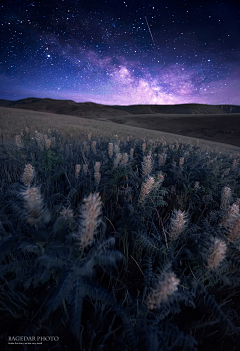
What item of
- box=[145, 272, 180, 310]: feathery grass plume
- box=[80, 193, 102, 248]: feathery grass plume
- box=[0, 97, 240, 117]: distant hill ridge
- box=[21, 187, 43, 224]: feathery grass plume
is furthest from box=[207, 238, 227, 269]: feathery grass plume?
box=[0, 97, 240, 117]: distant hill ridge

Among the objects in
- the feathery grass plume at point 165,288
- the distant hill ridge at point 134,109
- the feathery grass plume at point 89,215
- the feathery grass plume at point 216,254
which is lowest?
the feathery grass plume at point 165,288

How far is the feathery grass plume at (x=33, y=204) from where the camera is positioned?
1.00 meters

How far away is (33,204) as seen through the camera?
101 cm

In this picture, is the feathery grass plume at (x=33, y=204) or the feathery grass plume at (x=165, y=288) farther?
the feathery grass plume at (x=33, y=204)

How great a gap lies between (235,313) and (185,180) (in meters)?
1.65

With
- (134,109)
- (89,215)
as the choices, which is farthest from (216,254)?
(134,109)

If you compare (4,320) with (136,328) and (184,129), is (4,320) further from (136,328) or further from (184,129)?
(184,129)

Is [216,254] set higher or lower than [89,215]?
lower

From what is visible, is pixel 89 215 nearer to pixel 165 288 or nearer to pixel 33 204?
pixel 33 204

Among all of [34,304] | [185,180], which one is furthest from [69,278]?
[185,180]

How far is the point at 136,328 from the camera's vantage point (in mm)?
892

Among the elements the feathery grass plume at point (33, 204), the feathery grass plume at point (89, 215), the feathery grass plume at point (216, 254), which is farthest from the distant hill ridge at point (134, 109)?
the feathery grass plume at point (216, 254)

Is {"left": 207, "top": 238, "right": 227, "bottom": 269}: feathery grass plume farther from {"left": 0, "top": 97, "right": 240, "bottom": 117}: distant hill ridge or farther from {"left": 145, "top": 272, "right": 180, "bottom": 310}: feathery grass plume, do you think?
{"left": 0, "top": 97, "right": 240, "bottom": 117}: distant hill ridge

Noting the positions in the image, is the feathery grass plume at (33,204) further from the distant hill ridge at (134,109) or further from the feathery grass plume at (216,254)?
the distant hill ridge at (134,109)
